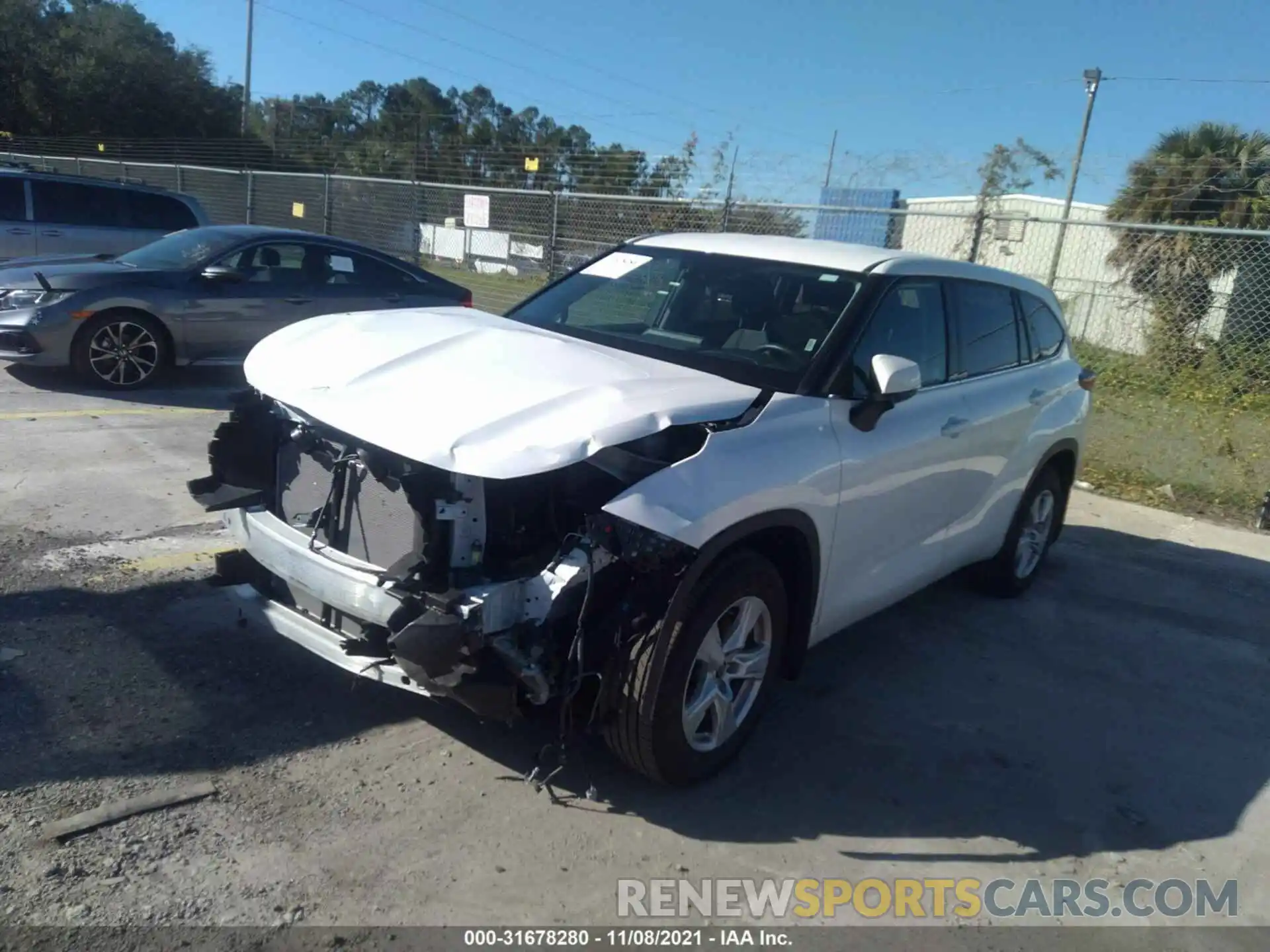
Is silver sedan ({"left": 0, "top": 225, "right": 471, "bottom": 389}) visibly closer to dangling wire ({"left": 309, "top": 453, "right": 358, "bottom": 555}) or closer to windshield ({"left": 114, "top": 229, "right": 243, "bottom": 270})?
windshield ({"left": 114, "top": 229, "right": 243, "bottom": 270})

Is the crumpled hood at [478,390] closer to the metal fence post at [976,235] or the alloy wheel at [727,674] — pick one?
the alloy wheel at [727,674]

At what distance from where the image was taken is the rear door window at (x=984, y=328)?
196 inches

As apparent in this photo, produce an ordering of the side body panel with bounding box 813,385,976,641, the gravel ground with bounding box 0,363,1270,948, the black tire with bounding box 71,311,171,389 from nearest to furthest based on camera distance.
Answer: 1. the gravel ground with bounding box 0,363,1270,948
2. the side body panel with bounding box 813,385,976,641
3. the black tire with bounding box 71,311,171,389

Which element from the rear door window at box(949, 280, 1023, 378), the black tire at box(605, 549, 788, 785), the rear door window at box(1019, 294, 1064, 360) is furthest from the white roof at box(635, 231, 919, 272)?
the black tire at box(605, 549, 788, 785)

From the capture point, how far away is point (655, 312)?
468 centimetres

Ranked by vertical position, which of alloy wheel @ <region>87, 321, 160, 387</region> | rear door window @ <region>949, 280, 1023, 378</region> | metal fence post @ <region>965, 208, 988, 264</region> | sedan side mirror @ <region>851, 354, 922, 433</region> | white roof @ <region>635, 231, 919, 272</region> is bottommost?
alloy wheel @ <region>87, 321, 160, 387</region>

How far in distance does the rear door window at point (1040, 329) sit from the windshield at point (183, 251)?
22.5 feet

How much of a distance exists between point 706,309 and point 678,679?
Result: 74.9 inches

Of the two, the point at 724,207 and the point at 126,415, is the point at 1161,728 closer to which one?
the point at 126,415

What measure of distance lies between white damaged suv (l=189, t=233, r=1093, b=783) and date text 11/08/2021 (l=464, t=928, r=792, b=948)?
0.55m

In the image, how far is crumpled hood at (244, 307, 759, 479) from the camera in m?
3.07

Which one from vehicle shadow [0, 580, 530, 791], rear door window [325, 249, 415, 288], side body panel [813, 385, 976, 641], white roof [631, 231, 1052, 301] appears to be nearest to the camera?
vehicle shadow [0, 580, 530, 791]

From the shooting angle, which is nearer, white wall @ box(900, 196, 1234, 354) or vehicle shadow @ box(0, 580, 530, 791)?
vehicle shadow @ box(0, 580, 530, 791)

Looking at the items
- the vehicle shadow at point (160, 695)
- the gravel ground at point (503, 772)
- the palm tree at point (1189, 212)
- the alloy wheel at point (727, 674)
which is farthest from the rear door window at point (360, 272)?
the palm tree at point (1189, 212)
